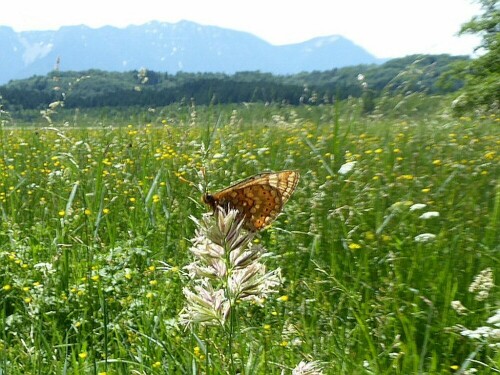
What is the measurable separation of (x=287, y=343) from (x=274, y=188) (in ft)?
2.11

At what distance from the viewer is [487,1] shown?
17469 millimetres

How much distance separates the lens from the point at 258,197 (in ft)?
6.13

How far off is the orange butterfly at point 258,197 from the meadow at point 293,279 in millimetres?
141

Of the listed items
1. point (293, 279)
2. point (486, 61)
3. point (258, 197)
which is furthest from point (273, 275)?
point (486, 61)

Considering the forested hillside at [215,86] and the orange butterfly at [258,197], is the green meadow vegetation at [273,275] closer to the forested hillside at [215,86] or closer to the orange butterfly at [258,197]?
the orange butterfly at [258,197]

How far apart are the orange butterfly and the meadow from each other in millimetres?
141

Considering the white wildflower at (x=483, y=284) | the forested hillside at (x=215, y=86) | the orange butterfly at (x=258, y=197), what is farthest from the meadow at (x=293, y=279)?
the forested hillside at (x=215, y=86)

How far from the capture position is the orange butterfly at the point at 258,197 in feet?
5.53

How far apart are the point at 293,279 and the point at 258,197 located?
1.13 metres

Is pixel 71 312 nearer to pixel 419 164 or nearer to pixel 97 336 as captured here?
pixel 97 336

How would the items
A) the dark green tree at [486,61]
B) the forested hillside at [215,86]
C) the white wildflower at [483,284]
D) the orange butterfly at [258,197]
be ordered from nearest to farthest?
the orange butterfly at [258,197], the white wildflower at [483,284], the forested hillside at [215,86], the dark green tree at [486,61]

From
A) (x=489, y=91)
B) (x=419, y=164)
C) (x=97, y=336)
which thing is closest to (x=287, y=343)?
(x=97, y=336)

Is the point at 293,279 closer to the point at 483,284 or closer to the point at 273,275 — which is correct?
the point at 483,284

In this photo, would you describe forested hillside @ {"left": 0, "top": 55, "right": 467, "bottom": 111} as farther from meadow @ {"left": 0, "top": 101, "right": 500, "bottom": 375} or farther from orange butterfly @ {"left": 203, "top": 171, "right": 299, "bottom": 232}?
orange butterfly @ {"left": 203, "top": 171, "right": 299, "bottom": 232}
